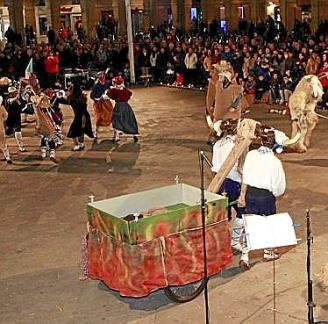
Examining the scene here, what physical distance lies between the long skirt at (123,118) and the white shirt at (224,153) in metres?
6.61

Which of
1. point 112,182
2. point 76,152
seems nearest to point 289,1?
point 76,152

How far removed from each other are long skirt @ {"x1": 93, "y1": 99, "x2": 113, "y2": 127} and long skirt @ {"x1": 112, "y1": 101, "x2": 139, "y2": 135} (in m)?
0.52

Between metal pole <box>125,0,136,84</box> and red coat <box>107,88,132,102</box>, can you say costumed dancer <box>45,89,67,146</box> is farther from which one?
metal pole <box>125,0,136,84</box>

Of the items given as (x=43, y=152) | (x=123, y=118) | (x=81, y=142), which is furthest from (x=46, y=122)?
(x=123, y=118)

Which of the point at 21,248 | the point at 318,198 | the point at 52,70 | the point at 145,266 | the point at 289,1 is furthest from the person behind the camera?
the point at 289,1

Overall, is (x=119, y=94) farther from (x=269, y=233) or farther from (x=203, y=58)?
(x=203, y=58)

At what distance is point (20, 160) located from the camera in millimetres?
13891

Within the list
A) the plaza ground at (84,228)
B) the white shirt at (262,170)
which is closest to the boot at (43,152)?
the plaza ground at (84,228)

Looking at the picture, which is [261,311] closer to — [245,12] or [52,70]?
[52,70]

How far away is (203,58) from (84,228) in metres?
13.5

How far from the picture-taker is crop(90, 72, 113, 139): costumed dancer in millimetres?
14758

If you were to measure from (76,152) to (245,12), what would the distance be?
970 inches

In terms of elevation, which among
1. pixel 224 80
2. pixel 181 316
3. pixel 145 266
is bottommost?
pixel 181 316

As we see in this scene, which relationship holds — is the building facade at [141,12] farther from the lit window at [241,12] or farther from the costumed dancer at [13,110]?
the costumed dancer at [13,110]
